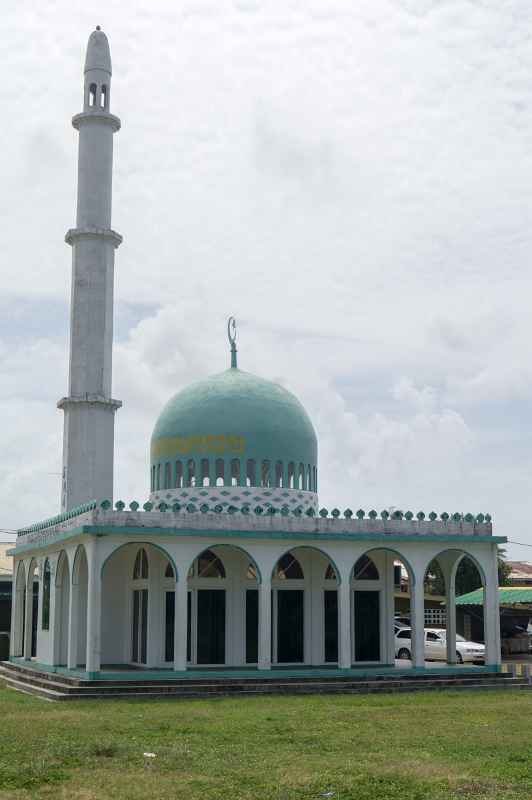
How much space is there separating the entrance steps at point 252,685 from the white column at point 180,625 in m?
0.47

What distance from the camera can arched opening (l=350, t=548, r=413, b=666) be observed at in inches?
1067

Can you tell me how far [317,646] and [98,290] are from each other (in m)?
13.2

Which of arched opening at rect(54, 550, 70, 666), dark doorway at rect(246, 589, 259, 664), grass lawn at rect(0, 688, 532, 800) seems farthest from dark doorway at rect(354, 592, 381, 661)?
arched opening at rect(54, 550, 70, 666)

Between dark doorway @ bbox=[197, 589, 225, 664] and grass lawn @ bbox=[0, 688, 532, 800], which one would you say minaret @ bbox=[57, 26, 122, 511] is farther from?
grass lawn @ bbox=[0, 688, 532, 800]

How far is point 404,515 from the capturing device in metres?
25.8

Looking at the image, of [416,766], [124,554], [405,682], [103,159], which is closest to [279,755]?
[416,766]

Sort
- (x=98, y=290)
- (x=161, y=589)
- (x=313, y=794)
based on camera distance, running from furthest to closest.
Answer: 1. (x=98, y=290)
2. (x=161, y=589)
3. (x=313, y=794)

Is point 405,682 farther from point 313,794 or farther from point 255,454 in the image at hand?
point 313,794

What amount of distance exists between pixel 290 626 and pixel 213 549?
2913 mm

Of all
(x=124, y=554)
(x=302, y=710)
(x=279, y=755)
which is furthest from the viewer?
(x=124, y=554)

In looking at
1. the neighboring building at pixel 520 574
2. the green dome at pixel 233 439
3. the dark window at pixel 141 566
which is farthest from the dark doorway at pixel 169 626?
the neighboring building at pixel 520 574

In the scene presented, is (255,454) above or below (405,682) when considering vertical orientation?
above

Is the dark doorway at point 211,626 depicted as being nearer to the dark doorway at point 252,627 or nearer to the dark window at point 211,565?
the dark window at point 211,565

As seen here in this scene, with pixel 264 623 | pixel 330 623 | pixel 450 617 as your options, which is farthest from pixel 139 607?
pixel 450 617
